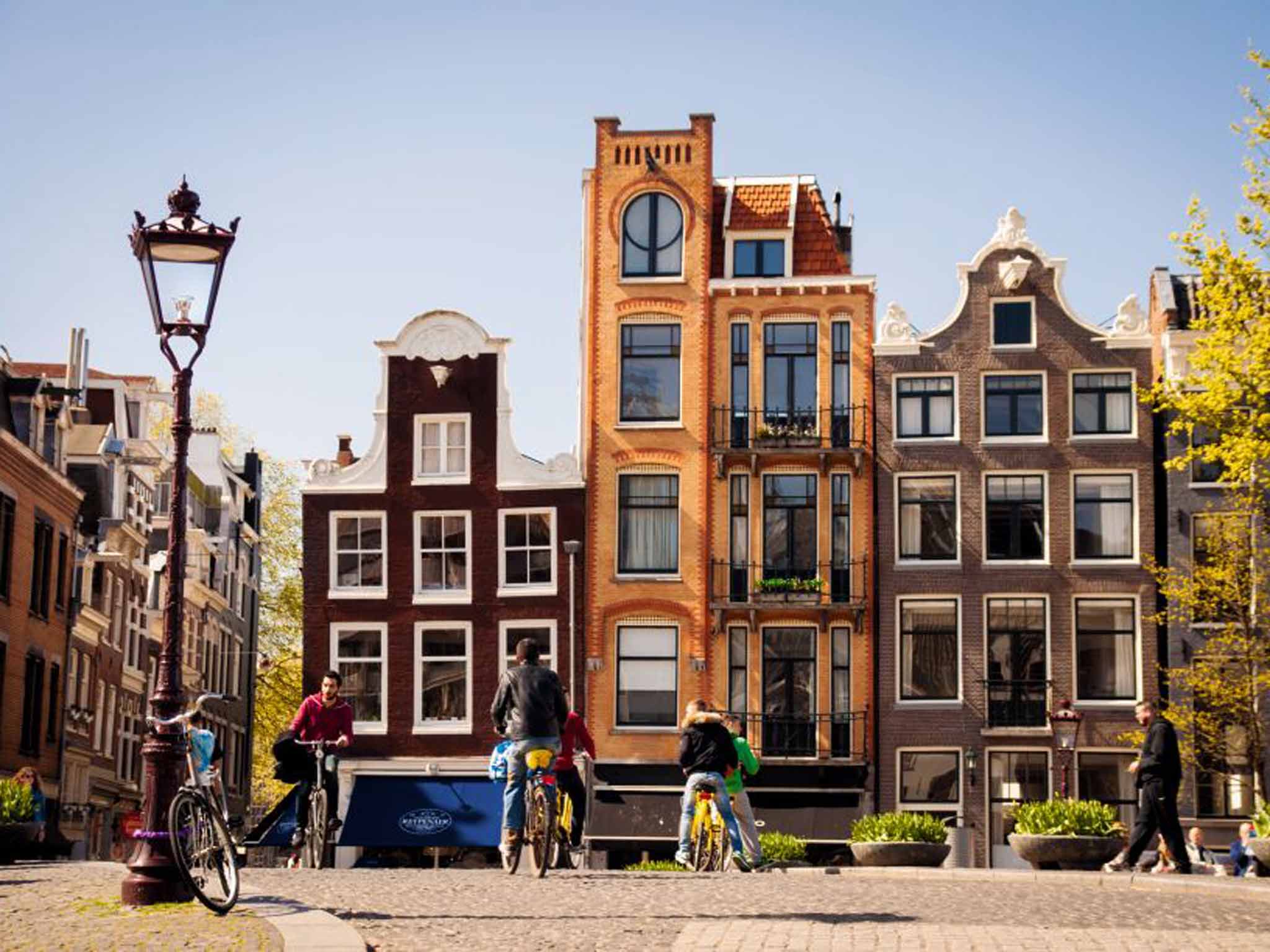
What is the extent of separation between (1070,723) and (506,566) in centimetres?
1382

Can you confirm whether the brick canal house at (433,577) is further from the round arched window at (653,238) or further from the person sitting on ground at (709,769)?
the person sitting on ground at (709,769)

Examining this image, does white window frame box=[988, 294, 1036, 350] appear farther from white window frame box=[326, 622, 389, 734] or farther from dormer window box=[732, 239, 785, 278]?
white window frame box=[326, 622, 389, 734]

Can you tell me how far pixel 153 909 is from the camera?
1452 centimetres

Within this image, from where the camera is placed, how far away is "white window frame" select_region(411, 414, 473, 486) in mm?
52781

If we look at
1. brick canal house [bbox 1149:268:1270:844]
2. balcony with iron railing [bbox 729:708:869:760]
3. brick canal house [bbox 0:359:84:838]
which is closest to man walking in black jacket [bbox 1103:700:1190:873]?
brick canal house [bbox 1149:268:1270:844]

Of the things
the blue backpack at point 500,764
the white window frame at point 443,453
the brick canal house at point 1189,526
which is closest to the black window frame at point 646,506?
the white window frame at point 443,453

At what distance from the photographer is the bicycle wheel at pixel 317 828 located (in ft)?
76.2

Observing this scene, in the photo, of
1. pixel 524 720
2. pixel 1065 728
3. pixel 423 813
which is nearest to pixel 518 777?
pixel 524 720

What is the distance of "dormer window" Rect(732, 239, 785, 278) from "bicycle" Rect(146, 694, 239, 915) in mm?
39284

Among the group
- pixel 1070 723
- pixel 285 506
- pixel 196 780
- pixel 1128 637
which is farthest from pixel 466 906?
pixel 285 506

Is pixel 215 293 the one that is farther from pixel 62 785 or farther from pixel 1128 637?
pixel 62 785

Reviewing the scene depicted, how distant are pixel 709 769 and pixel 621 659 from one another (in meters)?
29.3

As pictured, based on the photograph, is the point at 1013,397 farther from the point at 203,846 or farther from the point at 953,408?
the point at 203,846

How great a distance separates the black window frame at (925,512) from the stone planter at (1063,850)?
24691 mm
